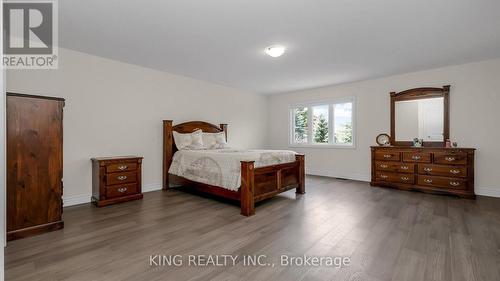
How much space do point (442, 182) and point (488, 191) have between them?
0.79m

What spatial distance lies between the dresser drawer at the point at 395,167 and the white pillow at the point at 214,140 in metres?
3.38

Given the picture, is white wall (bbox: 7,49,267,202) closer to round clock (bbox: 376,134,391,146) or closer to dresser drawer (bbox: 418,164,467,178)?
round clock (bbox: 376,134,391,146)

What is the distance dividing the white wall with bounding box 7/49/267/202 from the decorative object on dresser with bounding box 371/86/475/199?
4.07 meters

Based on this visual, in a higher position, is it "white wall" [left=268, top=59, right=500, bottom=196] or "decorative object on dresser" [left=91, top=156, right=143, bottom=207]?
"white wall" [left=268, top=59, right=500, bottom=196]

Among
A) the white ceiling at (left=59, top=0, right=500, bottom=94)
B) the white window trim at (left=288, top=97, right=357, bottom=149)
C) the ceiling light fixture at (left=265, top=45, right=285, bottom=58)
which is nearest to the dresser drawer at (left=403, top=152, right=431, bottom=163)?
the white window trim at (left=288, top=97, right=357, bottom=149)

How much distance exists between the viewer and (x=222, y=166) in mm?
3531

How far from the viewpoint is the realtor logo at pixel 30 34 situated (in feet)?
8.03

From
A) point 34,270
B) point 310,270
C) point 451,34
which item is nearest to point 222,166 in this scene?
point 310,270

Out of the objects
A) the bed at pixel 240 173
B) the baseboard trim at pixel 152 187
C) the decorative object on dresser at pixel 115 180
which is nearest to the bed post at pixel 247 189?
the bed at pixel 240 173

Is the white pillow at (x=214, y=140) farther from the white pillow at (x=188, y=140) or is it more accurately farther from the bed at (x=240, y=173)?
the bed at (x=240, y=173)

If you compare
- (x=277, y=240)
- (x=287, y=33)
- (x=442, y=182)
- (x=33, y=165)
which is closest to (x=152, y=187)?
(x=33, y=165)

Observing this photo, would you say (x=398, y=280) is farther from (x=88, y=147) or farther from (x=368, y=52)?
(x=88, y=147)

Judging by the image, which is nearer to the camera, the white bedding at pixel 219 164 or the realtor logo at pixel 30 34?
the realtor logo at pixel 30 34

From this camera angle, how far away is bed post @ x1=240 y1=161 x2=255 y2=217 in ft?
10.3
